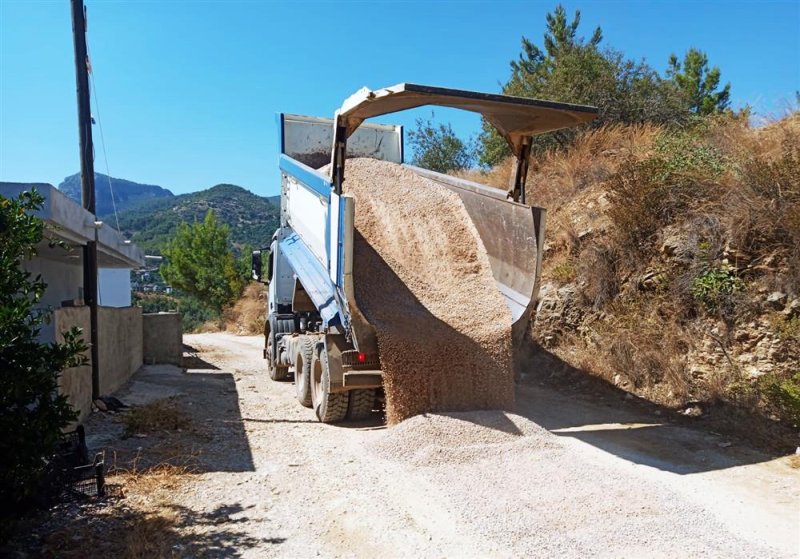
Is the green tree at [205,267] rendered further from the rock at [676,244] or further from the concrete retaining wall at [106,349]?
the rock at [676,244]

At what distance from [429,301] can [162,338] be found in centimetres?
941

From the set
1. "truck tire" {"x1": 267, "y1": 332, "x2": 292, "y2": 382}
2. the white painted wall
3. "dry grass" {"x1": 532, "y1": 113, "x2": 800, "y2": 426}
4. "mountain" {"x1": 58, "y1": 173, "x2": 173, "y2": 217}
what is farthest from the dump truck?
"mountain" {"x1": 58, "y1": 173, "x2": 173, "y2": 217}

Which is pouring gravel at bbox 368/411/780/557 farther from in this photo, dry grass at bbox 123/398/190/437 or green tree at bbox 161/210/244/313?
green tree at bbox 161/210/244/313

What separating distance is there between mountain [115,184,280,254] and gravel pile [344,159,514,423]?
56535 mm

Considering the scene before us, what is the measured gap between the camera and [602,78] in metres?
15.2

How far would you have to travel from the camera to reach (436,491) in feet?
15.9

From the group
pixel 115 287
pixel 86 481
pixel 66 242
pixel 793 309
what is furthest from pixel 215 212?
pixel 86 481

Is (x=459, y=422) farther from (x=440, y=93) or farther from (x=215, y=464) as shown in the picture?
(x=440, y=93)

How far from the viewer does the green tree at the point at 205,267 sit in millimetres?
37094

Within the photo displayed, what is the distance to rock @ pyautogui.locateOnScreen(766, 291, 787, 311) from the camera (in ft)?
24.2

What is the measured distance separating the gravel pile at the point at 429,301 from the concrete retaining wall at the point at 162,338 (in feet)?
24.5

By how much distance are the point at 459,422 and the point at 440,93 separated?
316 cm

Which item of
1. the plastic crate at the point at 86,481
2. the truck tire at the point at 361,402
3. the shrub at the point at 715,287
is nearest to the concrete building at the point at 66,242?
the plastic crate at the point at 86,481

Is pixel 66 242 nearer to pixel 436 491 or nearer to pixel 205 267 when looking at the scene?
pixel 436 491
